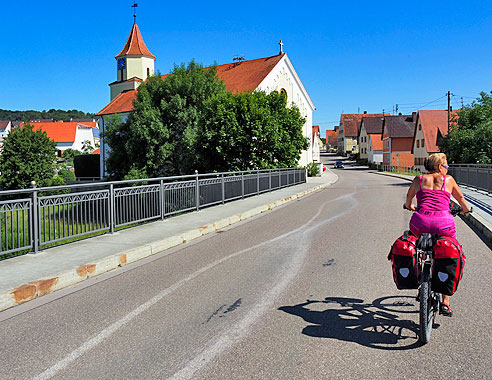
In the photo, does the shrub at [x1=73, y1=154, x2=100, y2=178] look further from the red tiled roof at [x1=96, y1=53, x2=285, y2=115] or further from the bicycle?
the bicycle

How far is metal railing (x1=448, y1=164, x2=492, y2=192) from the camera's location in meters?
19.4

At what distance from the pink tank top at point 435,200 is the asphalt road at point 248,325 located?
1.20 metres

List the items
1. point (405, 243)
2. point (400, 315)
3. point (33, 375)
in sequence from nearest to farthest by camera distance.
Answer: point (33, 375), point (405, 243), point (400, 315)

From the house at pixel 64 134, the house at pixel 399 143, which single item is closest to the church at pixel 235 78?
the house at pixel 399 143

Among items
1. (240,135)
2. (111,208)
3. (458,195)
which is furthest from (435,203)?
(240,135)

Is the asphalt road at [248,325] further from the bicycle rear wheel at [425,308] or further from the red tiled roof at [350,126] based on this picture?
the red tiled roof at [350,126]

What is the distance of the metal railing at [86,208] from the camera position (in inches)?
295

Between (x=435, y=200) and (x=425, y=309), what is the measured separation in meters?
1.08

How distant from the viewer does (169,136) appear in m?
32.8

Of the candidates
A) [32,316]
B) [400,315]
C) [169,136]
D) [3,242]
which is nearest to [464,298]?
[400,315]

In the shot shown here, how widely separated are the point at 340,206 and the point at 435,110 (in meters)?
56.2

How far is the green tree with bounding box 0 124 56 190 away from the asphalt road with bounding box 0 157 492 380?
58152mm

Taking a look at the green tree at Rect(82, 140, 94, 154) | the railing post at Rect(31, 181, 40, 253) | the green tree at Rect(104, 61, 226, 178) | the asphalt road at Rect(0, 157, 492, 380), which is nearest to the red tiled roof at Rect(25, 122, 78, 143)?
the green tree at Rect(82, 140, 94, 154)

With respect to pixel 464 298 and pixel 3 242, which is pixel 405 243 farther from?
pixel 3 242
